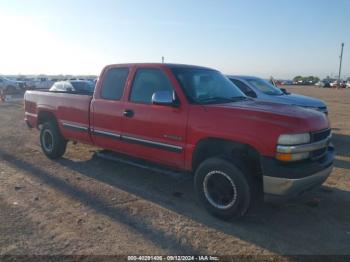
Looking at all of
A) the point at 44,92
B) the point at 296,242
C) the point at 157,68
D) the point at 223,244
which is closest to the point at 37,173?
the point at 44,92

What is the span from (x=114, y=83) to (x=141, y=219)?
103 inches

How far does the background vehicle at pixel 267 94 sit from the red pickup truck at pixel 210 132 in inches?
155

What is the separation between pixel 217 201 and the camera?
4793 millimetres

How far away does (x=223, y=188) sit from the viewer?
471cm

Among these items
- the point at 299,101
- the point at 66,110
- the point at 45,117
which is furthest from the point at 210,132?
the point at 299,101

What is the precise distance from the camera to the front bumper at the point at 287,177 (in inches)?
162

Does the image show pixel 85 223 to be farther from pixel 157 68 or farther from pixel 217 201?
pixel 157 68

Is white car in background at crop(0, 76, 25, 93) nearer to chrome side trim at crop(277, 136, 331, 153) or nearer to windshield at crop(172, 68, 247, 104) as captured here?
→ windshield at crop(172, 68, 247, 104)

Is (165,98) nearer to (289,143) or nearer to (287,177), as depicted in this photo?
(289,143)

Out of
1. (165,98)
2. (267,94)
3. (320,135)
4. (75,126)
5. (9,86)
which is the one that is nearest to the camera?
(320,135)

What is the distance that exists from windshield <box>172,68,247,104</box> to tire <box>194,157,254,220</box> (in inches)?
39.0

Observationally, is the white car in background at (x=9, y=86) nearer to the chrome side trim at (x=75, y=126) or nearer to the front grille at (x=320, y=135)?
the chrome side trim at (x=75, y=126)

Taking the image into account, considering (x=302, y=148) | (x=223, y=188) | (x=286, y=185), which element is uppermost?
(x=302, y=148)

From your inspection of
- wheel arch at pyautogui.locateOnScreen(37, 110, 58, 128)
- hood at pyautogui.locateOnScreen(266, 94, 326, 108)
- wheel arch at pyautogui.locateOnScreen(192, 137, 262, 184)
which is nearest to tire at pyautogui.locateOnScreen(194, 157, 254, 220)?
wheel arch at pyautogui.locateOnScreen(192, 137, 262, 184)
